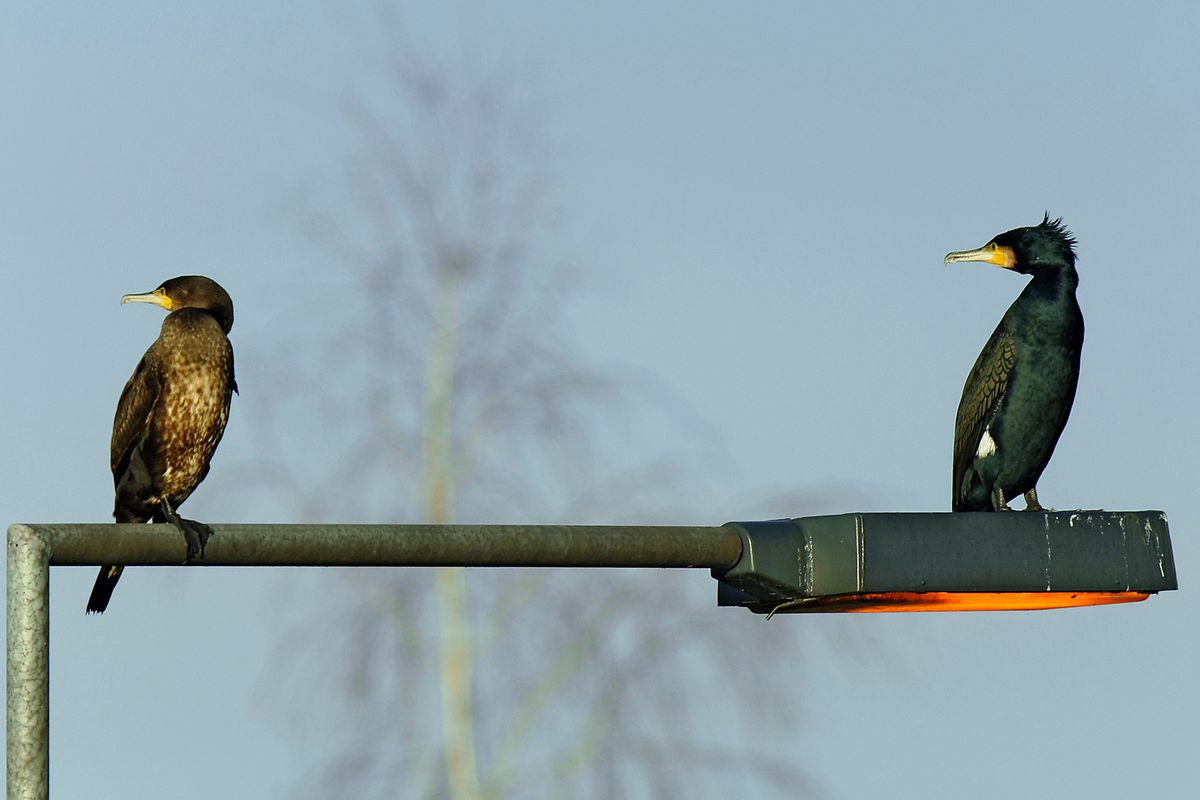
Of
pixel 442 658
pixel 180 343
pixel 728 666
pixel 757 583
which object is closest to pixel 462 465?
pixel 442 658

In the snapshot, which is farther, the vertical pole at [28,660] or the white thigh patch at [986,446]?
the white thigh patch at [986,446]

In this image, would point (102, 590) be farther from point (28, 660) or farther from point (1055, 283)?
point (1055, 283)

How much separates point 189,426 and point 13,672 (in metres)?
3.77

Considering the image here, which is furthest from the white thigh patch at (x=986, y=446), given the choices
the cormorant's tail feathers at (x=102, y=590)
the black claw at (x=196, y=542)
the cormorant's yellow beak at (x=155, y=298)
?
the black claw at (x=196, y=542)

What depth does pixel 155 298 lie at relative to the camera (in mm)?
7824

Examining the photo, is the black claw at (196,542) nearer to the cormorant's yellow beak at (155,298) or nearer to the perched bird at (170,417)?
the perched bird at (170,417)

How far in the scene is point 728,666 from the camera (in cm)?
1512

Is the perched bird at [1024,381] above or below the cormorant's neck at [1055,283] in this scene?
below

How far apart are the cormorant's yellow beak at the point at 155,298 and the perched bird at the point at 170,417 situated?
3.1 inches

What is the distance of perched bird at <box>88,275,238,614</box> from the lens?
24.5 ft

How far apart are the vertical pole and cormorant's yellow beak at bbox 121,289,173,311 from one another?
13.3 ft

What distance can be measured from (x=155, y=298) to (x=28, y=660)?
416cm

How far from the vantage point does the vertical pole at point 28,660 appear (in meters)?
3.78

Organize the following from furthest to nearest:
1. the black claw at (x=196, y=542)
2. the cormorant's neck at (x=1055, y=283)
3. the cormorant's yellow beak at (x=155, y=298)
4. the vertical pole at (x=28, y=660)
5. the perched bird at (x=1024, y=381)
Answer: the cormorant's neck at (x=1055, y=283), the perched bird at (x=1024, y=381), the cormorant's yellow beak at (x=155, y=298), the black claw at (x=196, y=542), the vertical pole at (x=28, y=660)
